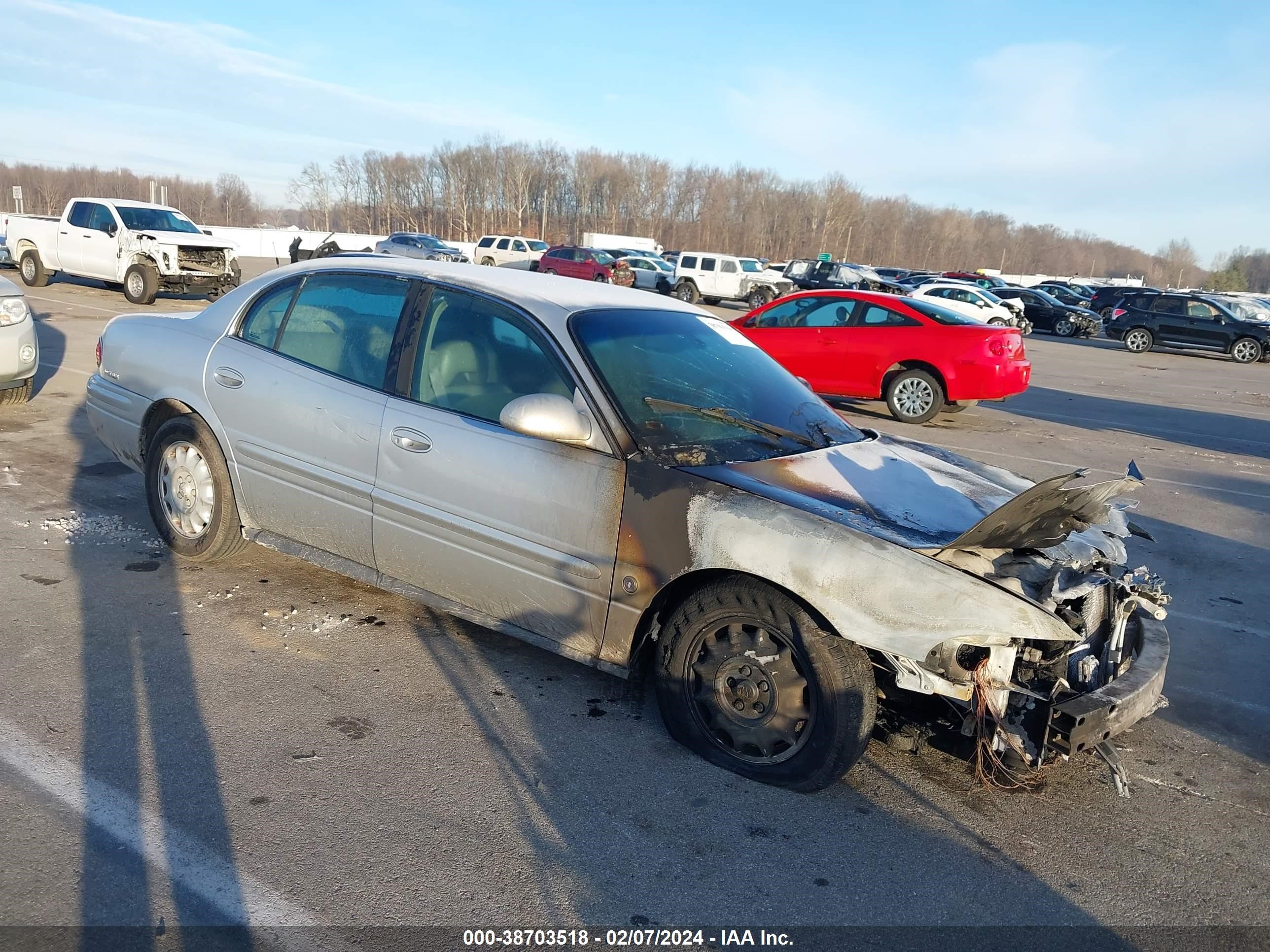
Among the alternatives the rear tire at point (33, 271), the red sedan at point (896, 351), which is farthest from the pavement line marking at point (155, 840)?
the rear tire at point (33, 271)

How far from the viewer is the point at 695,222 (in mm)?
101812

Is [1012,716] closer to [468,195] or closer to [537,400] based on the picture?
[537,400]

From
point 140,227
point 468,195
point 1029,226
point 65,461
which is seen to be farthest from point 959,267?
point 65,461

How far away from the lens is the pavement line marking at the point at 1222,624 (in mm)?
5184

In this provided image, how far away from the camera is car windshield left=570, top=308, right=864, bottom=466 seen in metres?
3.64

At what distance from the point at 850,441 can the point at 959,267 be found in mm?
116621

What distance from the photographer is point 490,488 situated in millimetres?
3691

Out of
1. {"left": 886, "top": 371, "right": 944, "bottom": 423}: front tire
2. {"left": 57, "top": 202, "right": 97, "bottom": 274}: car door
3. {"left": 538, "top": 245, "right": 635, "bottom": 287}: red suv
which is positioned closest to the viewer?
{"left": 886, "top": 371, "right": 944, "bottom": 423}: front tire

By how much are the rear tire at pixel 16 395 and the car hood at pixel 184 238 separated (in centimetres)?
1035

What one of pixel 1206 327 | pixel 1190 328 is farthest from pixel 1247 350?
pixel 1190 328

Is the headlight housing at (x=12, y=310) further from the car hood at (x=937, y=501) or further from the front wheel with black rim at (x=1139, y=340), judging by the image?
the front wheel with black rim at (x=1139, y=340)

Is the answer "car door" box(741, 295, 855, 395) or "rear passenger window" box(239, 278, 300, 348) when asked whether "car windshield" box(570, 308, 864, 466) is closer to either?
"rear passenger window" box(239, 278, 300, 348)

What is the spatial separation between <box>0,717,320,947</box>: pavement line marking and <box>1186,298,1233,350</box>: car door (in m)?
29.1

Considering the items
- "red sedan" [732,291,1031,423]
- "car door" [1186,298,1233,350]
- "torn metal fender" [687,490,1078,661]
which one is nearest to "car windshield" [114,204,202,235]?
"red sedan" [732,291,1031,423]
